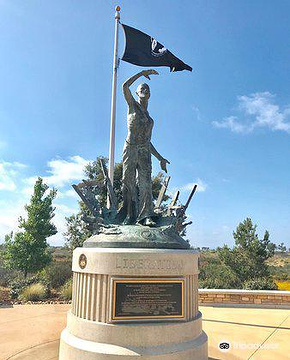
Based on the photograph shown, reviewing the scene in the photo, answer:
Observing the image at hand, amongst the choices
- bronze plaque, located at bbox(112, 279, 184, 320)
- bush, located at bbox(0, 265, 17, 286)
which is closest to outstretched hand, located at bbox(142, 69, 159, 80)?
bronze plaque, located at bbox(112, 279, 184, 320)

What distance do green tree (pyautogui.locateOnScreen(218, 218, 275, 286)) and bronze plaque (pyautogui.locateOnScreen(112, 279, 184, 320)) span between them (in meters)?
12.3

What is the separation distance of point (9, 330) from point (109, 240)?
384cm

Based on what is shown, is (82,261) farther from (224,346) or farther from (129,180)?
(224,346)

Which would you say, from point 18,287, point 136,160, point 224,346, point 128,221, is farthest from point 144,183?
point 18,287

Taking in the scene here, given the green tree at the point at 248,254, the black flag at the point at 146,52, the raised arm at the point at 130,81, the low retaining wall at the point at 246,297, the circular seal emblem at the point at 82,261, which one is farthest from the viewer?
the green tree at the point at 248,254

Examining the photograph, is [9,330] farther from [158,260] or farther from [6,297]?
[6,297]

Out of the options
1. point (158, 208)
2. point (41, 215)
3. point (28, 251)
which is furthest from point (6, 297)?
point (158, 208)

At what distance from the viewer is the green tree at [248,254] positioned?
16.4m

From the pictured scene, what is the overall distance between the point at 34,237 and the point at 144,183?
11013 millimetres

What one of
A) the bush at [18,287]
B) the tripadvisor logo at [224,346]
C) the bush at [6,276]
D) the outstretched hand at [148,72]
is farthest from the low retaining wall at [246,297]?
the bush at [6,276]

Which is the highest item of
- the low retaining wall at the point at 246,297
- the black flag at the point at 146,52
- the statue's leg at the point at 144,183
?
the black flag at the point at 146,52

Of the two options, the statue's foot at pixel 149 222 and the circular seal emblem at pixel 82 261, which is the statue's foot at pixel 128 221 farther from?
the circular seal emblem at pixel 82 261

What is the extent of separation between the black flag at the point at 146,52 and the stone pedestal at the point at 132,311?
4744 millimetres

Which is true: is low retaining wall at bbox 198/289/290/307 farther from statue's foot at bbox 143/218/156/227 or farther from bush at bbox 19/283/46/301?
statue's foot at bbox 143/218/156/227
